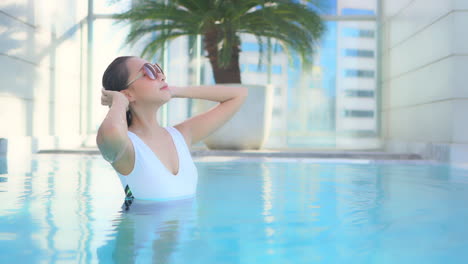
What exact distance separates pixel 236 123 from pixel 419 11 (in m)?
4.19

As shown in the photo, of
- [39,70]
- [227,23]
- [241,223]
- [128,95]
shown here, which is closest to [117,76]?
[128,95]

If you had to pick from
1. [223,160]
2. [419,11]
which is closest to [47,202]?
[223,160]

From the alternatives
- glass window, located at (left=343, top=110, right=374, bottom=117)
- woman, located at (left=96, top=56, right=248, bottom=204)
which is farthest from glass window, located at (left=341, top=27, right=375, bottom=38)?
woman, located at (left=96, top=56, right=248, bottom=204)

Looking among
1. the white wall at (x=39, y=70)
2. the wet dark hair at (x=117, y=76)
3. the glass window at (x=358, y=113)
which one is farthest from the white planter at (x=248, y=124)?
the wet dark hair at (x=117, y=76)

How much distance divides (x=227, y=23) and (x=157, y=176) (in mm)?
7423

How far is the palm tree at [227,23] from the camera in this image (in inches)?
378

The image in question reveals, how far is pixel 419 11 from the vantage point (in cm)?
1031

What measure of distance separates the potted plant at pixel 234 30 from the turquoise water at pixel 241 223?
17.9 feet

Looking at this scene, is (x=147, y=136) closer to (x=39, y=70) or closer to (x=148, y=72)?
(x=148, y=72)

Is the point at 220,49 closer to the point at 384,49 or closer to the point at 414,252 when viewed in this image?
the point at 384,49

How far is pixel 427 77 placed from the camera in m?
9.73

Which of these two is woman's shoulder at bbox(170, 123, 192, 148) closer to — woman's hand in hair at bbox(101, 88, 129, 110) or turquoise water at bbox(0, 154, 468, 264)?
turquoise water at bbox(0, 154, 468, 264)

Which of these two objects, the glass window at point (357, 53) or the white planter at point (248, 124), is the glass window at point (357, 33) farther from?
the white planter at point (248, 124)

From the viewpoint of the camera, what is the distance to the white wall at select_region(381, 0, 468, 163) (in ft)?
27.2
